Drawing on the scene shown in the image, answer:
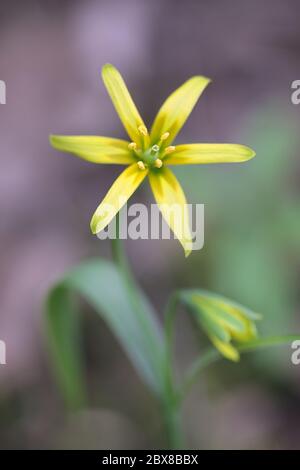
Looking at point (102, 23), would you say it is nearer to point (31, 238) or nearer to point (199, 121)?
point (199, 121)

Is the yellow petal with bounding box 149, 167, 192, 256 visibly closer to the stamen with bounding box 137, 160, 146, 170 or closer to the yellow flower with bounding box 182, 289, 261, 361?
the stamen with bounding box 137, 160, 146, 170

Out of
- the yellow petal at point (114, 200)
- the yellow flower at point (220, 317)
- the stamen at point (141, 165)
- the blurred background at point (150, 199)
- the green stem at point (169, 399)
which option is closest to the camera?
the yellow petal at point (114, 200)

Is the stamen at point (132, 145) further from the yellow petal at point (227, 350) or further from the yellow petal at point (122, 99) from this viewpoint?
the yellow petal at point (227, 350)

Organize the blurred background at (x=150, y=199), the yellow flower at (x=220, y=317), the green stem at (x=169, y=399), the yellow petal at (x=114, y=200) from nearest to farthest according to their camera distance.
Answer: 1. the yellow petal at (x=114, y=200)
2. the yellow flower at (x=220, y=317)
3. the green stem at (x=169, y=399)
4. the blurred background at (x=150, y=199)

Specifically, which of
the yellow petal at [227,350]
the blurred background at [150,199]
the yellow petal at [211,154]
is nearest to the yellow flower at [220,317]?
the yellow petal at [227,350]

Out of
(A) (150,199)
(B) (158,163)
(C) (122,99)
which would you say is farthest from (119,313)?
(A) (150,199)

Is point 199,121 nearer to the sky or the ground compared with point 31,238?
nearer to the sky
